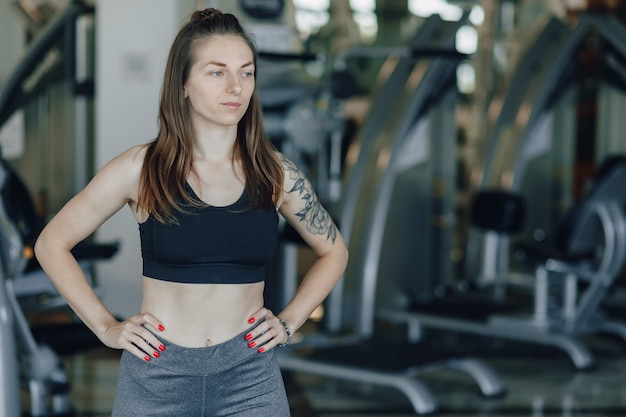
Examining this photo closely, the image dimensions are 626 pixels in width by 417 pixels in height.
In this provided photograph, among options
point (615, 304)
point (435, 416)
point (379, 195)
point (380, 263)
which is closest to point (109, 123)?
point (379, 195)

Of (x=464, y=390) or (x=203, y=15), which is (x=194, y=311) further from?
(x=464, y=390)

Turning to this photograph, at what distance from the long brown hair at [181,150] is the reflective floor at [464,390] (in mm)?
Result: 2394

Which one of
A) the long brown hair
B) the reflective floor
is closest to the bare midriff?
the long brown hair

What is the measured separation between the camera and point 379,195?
5.48m

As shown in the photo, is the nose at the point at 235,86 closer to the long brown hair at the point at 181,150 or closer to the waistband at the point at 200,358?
the long brown hair at the point at 181,150

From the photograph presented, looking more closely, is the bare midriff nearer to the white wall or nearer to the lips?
the lips

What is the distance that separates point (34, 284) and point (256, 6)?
7.75ft

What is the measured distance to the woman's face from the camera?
1.85 m

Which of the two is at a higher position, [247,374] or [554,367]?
[247,374]

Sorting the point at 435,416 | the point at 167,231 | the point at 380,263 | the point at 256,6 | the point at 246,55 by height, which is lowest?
the point at 435,416

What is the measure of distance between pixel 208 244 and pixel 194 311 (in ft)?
0.44

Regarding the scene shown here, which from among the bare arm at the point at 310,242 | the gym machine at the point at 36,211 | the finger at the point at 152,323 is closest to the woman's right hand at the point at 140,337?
the finger at the point at 152,323

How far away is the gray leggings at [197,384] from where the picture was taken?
6.04 feet

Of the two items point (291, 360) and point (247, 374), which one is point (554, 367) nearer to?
point (291, 360)
